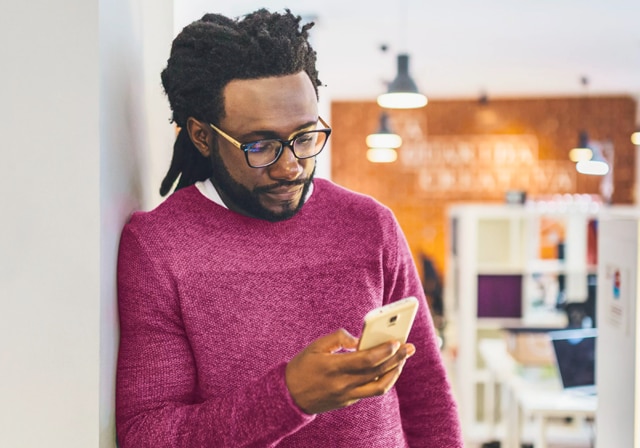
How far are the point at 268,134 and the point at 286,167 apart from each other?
5 cm

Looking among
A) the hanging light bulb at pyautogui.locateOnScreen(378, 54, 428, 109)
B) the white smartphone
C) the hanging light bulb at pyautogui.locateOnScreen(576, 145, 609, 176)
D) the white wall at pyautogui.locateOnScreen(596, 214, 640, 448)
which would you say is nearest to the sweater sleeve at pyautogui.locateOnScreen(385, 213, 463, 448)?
the white smartphone

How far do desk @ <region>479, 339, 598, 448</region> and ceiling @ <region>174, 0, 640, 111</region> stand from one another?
2.32m

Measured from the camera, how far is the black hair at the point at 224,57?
3.39 feet

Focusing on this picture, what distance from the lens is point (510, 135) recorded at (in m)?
8.77

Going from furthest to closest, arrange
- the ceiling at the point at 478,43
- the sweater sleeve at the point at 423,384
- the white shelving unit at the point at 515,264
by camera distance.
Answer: the white shelving unit at the point at 515,264
the ceiling at the point at 478,43
the sweater sleeve at the point at 423,384

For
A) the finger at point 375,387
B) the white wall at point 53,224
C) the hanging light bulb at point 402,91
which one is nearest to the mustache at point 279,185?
the white wall at point 53,224

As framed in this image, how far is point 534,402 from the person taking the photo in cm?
359

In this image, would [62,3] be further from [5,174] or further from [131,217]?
[131,217]

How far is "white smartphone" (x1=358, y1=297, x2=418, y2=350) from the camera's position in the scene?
815 mm

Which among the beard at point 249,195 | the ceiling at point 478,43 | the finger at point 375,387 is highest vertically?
the ceiling at point 478,43

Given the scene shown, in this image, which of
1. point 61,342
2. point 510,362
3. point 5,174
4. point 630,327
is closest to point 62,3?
→ point 5,174

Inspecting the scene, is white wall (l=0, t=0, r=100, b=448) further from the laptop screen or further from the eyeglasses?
the laptop screen

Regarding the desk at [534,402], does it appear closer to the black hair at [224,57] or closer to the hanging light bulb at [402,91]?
the hanging light bulb at [402,91]

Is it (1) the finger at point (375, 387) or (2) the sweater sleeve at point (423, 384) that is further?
(2) the sweater sleeve at point (423, 384)
